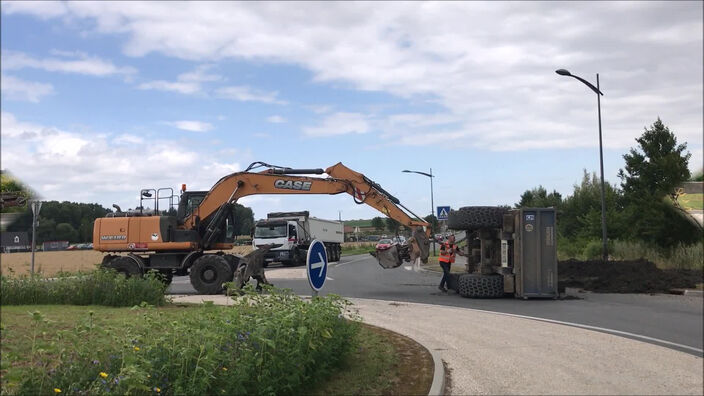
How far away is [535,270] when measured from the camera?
15.7 m

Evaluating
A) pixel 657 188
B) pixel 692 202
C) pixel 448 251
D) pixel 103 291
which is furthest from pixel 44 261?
pixel 448 251

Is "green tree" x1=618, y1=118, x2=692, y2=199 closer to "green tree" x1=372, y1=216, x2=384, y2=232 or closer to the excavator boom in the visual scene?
the excavator boom

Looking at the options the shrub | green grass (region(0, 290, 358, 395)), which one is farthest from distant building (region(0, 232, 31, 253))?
the shrub

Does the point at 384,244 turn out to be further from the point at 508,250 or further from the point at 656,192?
the point at 656,192

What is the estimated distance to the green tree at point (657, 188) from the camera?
3.65m

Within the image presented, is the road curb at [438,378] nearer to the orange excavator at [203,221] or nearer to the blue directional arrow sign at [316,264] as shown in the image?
the blue directional arrow sign at [316,264]

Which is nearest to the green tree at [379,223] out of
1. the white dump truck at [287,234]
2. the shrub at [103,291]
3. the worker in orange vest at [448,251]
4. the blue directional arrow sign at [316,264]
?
the white dump truck at [287,234]

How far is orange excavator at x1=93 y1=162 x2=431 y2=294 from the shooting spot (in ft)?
61.1

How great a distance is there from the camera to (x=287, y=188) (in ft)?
63.1

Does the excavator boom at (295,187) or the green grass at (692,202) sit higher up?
A: the excavator boom at (295,187)

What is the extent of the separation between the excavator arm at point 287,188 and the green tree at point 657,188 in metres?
13.4

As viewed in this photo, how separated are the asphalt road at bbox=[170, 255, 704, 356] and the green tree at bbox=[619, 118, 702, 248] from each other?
23.2 inches

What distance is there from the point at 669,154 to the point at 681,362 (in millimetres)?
3120

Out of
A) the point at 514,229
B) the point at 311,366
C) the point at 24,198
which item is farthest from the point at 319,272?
the point at 514,229
